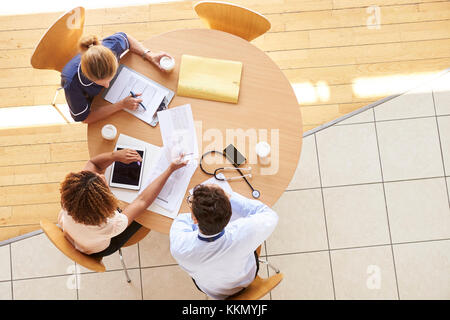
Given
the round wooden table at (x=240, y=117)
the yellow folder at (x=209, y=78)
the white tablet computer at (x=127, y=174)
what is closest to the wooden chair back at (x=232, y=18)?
the round wooden table at (x=240, y=117)

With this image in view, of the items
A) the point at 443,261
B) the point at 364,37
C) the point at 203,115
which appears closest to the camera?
the point at 203,115

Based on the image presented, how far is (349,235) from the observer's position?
9.34ft

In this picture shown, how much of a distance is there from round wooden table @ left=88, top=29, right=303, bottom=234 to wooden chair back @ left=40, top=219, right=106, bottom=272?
0.33 meters

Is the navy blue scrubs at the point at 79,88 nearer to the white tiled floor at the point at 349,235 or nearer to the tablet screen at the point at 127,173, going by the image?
the tablet screen at the point at 127,173

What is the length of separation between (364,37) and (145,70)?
6.14ft

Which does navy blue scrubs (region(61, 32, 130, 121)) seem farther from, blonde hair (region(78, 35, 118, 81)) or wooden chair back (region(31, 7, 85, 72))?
wooden chair back (region(31, 7, 85, 72))

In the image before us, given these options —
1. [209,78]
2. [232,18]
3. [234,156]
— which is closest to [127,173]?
[234,156]

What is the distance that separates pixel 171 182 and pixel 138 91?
1.70 ft

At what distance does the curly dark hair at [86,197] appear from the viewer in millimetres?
1736

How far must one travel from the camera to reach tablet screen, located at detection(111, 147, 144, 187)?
6.64ft

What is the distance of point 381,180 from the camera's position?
2.91m

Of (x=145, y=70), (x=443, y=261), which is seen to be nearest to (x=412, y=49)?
(x=443, y=261)

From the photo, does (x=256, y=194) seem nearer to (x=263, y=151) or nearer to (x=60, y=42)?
(x=263, y=151)
